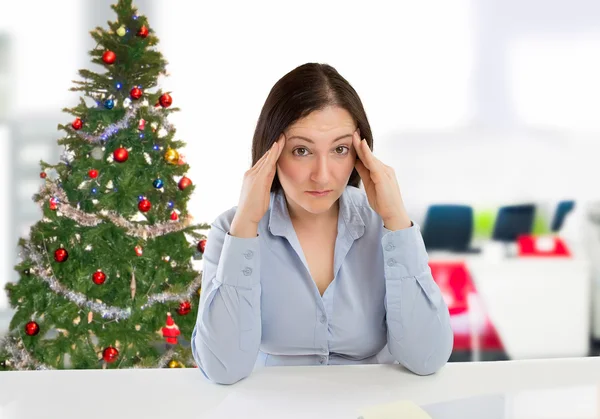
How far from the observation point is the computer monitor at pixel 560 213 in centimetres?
400

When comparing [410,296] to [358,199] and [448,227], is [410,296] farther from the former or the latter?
[448,227]

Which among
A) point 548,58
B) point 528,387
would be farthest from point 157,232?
point 548,58

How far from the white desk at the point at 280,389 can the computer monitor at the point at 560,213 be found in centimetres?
285

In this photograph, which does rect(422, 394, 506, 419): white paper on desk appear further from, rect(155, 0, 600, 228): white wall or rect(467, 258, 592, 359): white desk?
rect(467, 258, 592, 359): white desk

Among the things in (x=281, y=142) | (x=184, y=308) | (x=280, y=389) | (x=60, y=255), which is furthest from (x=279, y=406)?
(x=60, y=255)

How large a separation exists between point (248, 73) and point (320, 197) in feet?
8.20

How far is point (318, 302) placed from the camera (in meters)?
1.42

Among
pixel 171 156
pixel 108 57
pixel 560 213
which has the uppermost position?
pixel 108 57

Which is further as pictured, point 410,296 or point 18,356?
point 18,356

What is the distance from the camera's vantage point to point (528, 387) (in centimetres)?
117

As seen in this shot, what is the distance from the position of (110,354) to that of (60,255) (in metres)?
0.42

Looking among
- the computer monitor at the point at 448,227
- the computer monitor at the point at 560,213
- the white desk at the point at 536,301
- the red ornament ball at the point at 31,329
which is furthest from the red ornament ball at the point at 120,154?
the computer monitor at the point at 560,213

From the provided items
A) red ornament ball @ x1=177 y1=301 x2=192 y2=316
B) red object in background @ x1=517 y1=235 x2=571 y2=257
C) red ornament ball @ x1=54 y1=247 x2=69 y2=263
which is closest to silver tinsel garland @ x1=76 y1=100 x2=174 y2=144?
red ornament ball @ x1=54 y1=247 x2=69 y2=263

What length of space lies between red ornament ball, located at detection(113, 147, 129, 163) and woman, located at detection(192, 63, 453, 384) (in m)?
1.08
